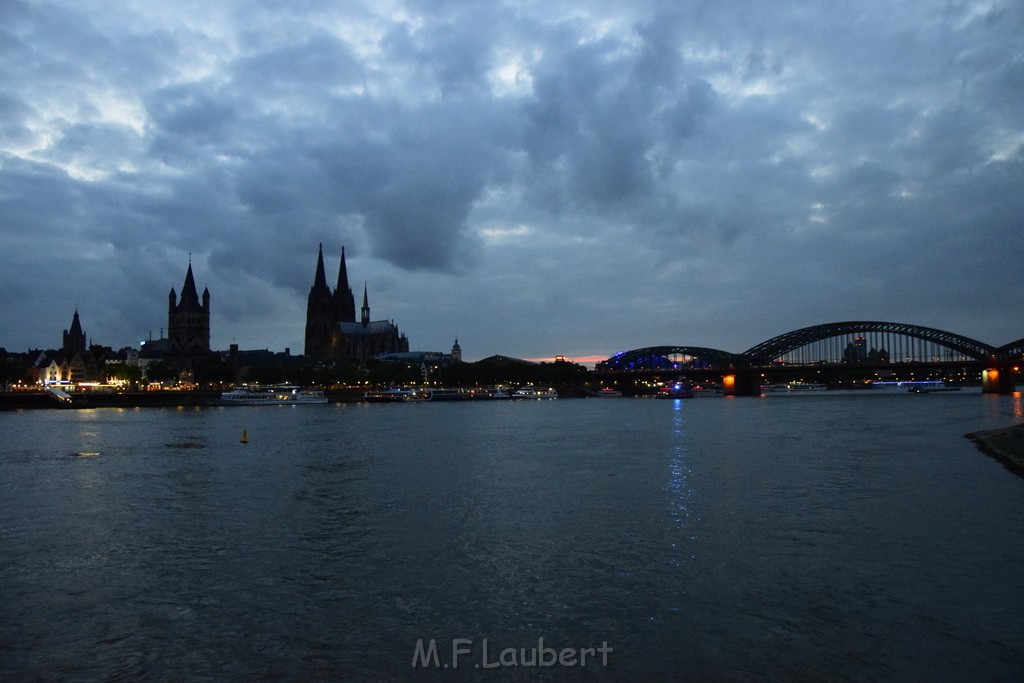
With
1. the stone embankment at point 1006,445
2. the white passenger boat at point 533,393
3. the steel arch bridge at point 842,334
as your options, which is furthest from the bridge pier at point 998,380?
the stone embankment at point 1006,445

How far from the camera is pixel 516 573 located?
561 inches

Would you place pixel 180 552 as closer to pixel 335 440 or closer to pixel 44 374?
pixel 335 440

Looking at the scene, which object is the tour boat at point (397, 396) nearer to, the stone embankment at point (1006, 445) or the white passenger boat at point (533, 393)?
the white passenger boat at point (533, 393)

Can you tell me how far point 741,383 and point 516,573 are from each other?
508 ft

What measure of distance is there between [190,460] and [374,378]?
144239mm

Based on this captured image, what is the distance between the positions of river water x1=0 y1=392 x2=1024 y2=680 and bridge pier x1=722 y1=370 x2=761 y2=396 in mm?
131938

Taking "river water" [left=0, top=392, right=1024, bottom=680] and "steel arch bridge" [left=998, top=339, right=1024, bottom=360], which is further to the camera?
"steel arch bridge" [left=998, top=339, right=1024, bottom=360]

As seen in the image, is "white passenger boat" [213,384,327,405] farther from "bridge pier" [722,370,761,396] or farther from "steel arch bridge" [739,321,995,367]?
"steel arch bridge" [739,321,995,367]

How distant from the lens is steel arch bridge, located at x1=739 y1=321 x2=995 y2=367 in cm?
15888

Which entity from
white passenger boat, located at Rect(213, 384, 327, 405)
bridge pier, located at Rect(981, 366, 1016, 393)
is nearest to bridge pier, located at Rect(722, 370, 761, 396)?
bridge pier, located at Rect(981, 366, 1016, 393)

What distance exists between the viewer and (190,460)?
35469 millimetres

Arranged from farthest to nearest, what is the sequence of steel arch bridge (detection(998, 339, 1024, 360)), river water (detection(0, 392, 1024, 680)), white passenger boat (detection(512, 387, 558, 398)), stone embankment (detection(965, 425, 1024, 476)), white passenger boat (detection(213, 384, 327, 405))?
white passenger boat (detection(512, 387, 558, 398)) → steel arch bridge (detection(998, 339, 1024, 360)) → white passenger boat (detection(213, 384, 327, 405)) → stone embankment (detection(965, 425, 1024, 476)) → river water (detection(0, 392, 1024, 680))

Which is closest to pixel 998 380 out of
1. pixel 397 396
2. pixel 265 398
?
pixel 397 396

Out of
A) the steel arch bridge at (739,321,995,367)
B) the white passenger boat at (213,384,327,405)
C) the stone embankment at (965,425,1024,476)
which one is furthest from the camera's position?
the steel arch bridge at (739,321,995,367)
